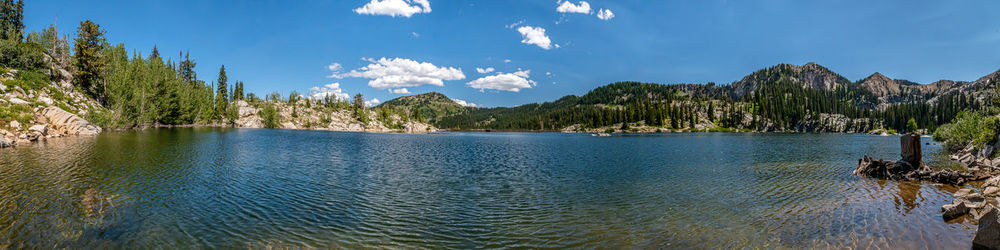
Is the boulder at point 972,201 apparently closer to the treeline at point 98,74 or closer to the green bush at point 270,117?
the treeline at point 98,74

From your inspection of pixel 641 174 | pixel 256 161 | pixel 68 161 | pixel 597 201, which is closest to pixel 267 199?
pixel 597 201

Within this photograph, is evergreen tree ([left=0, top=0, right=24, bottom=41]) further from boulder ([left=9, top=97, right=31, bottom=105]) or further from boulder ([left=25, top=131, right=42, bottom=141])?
boulder ([left=25, top=131, right=42, bottom=141])

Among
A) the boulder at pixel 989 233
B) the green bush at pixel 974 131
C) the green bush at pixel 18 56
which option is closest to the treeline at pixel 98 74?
the green bush at pixel 18 56

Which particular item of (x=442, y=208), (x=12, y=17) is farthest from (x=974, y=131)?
(x=12, y=17)

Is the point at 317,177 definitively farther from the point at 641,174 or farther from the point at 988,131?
the point at 988,131

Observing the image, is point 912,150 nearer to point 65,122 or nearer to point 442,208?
point 442,208

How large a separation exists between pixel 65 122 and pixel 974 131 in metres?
119

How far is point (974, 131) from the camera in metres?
42.3

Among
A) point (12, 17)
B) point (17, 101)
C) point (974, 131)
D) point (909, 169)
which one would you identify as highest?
point (12, 17)

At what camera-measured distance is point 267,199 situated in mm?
19312

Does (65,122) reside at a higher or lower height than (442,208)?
higher

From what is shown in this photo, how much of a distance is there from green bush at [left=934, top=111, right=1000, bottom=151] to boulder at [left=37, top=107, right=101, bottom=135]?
360 feet

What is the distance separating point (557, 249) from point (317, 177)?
2127 centimetres

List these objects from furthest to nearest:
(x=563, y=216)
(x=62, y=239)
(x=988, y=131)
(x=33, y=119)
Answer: (x=33, y=119), (x=988, y=131), (x=563, y=216), (x=62, y=239)
